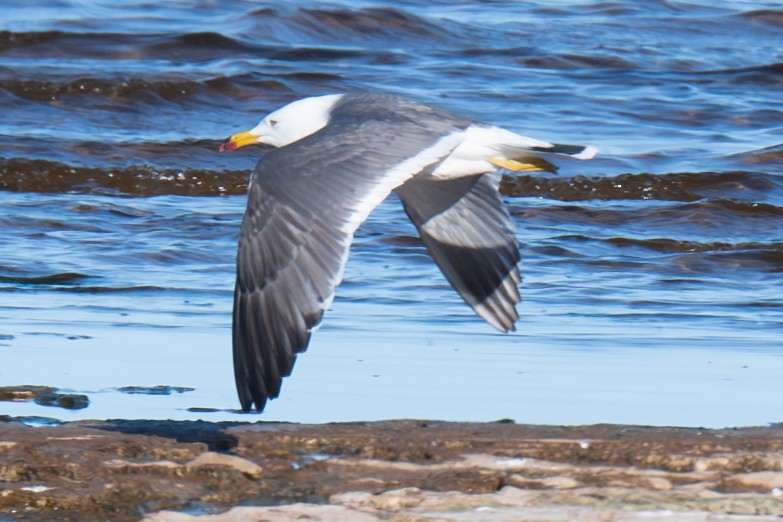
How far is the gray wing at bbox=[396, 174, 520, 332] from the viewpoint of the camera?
4.12 meters

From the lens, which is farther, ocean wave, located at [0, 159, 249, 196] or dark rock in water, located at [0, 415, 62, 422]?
ocean wave, located at [0, 159, 249, 196]

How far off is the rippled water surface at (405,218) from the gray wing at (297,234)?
45cm

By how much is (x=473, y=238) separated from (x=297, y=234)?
968 mm

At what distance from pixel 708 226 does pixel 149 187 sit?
9.08 ft

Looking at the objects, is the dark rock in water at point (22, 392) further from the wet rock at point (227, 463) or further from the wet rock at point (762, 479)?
the wet rock at point (762, 479)

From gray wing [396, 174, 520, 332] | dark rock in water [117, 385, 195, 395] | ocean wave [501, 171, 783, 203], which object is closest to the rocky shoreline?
dark rock in water [117, 385, 195, 395]

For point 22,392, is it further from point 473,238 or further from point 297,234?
point 473,238

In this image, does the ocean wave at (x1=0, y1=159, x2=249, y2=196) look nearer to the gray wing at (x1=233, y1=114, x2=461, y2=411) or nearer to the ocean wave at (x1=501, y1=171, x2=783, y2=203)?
the ocean wave at (x1=501, y1=171, x2=783, y2=203)

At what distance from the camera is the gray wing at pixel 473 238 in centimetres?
412

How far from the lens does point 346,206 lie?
3.30 metres

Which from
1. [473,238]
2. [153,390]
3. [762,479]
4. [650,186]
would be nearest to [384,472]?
[762,479]

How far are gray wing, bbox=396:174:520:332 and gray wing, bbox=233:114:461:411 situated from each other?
0.58 m

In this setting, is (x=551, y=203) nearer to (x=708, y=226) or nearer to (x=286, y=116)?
(x=708, y=226)

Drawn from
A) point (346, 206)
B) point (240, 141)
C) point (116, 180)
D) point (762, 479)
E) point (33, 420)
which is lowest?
point (33, 420)
